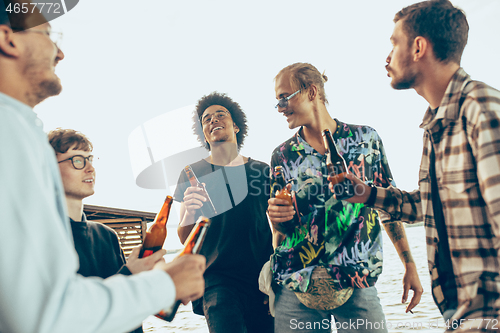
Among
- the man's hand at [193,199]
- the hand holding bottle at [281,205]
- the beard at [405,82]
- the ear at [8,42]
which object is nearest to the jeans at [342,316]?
the hand holding bottle at [281,205]

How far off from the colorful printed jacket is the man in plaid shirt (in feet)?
1.14

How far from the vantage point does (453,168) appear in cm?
142

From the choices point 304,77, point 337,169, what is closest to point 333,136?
point 337,169

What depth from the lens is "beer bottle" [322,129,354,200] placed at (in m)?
1.97

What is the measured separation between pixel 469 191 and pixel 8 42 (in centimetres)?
164

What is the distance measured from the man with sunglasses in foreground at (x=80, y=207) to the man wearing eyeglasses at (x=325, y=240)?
977 mm

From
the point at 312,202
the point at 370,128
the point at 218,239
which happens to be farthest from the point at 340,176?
the point at 218,239

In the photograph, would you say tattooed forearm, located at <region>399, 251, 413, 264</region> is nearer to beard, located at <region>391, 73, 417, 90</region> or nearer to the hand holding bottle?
the hand holding bottle

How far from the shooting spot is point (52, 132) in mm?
2314

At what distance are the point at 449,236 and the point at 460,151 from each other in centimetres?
35

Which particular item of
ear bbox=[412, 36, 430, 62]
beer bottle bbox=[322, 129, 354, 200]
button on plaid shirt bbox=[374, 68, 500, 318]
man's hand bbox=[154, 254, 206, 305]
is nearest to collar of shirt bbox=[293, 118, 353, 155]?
beer bottle bbox=[322, 129, 354, 200]

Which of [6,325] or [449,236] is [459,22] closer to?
[449,236]

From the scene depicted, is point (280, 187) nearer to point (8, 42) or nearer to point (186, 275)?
point (186, 275)
